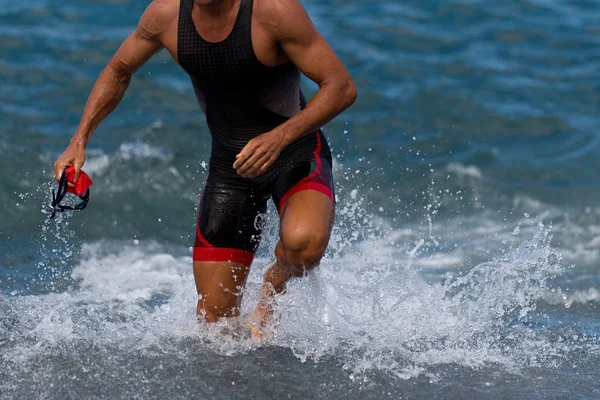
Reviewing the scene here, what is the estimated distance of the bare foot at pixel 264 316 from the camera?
5352 mm

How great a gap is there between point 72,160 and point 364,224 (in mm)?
3863

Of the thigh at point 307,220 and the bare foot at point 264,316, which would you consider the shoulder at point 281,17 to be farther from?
the bare foot at point 264,316

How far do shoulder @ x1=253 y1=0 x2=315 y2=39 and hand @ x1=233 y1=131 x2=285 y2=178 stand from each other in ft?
1.73

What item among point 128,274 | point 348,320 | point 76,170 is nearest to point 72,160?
point 76,170

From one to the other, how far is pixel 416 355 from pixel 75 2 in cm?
906

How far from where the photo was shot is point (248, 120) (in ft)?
17.0

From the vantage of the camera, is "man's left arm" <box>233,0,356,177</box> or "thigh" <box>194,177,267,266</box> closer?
"man's left arm" <box>233,0,356,177</box>

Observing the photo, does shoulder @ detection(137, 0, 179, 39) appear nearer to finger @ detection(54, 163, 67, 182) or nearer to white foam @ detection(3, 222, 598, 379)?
finger @ detection(54, 163, 67, 182)

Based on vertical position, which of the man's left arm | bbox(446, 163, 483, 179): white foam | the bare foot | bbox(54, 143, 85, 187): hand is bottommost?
bbox(446, 163, 483, 179): white foam

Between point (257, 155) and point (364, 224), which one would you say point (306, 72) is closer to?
point (257, 155)

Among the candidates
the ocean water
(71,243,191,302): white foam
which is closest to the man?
the ocean water

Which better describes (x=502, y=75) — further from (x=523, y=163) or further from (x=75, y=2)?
(x=75, y=2)

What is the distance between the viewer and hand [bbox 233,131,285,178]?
4531 mm

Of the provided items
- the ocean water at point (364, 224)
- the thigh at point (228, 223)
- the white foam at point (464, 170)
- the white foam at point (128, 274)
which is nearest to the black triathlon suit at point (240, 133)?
the thigh at point (228, 223)
